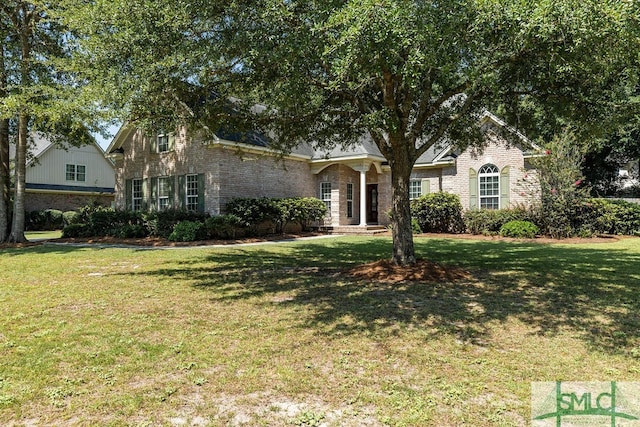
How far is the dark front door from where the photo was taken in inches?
927

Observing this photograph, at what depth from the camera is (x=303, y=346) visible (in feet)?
14.4

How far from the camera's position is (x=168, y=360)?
4012 millimetres

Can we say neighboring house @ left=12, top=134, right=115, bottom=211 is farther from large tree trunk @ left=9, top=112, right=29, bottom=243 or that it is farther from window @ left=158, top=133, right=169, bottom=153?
large tree trunk @ left=9, top=112, right=29, bottom=243

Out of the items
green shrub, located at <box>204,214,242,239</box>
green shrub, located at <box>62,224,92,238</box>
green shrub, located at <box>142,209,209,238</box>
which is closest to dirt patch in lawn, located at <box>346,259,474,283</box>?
green shrub, located at <box>204,214,242,239</box>

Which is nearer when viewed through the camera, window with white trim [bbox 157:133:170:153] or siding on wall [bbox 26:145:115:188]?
window with white trim [bbox 157:133:170:153]

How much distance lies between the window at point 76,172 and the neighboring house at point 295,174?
11061mm

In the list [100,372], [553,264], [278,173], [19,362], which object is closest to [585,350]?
[100,372]

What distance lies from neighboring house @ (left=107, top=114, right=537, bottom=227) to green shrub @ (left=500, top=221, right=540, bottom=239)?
6.29ft

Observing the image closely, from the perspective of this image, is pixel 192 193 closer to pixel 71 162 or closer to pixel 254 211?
pixel 254 211

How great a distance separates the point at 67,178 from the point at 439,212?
2627 cm

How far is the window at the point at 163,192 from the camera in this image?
19.8 meters

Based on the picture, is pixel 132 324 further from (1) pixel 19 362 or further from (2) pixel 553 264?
(2) pixel 553 264

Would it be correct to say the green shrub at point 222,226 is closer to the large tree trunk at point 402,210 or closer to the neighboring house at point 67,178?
the large tree trunk at point 402,210

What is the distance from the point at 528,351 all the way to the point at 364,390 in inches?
75.8
